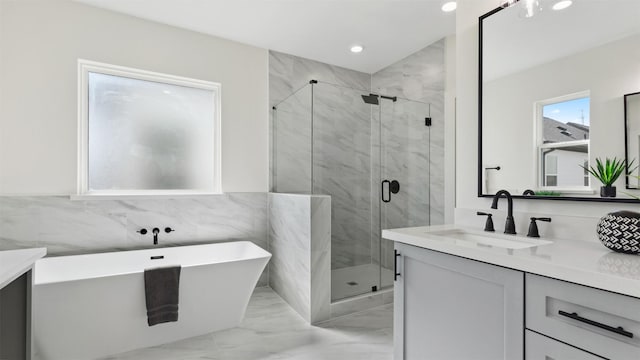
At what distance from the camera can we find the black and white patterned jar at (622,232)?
106 cm

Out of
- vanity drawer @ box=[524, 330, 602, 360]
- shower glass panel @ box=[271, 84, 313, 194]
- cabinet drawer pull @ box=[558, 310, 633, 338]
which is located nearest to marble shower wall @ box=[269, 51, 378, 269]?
shower glass panel @ box=[271, 84, 313, 194]

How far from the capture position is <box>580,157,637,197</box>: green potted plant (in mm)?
1234

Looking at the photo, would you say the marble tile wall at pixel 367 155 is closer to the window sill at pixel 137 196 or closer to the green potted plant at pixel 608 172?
the window sill at pixel 137 196

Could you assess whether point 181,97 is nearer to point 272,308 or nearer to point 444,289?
point 272,308

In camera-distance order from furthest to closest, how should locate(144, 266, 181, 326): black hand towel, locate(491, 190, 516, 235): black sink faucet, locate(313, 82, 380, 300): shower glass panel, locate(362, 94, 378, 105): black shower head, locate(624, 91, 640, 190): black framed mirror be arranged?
1. locate(362, 94, 378, 105): black shower head
2. locate(313, 82, 380, 300): shower glass panel
3. locate(144, 266, 181, 326): black hand towel
4. locate(491, 190, 516, 235): black sink faucet
5. locate(624, 91, 640, 190): black framed mirror

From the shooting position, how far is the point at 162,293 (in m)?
2.00

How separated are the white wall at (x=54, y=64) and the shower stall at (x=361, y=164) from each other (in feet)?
4.31

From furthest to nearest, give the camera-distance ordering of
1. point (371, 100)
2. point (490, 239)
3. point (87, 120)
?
point (371, 100) < point (87, 120) < point (490, 239)

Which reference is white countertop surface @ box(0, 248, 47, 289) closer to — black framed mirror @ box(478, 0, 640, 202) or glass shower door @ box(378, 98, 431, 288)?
black framed mirror @ box(478, 0, 640, 202)

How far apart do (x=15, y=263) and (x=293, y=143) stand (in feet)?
7.84

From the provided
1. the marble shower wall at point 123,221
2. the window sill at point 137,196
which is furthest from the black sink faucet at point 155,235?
the window sill at point 137,196

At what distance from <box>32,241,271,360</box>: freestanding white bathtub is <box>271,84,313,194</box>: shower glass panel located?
91 centimetres

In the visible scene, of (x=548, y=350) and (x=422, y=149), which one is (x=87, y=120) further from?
(x=548, y=350)

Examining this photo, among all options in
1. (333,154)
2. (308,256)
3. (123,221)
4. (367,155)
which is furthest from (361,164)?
(123,221)
